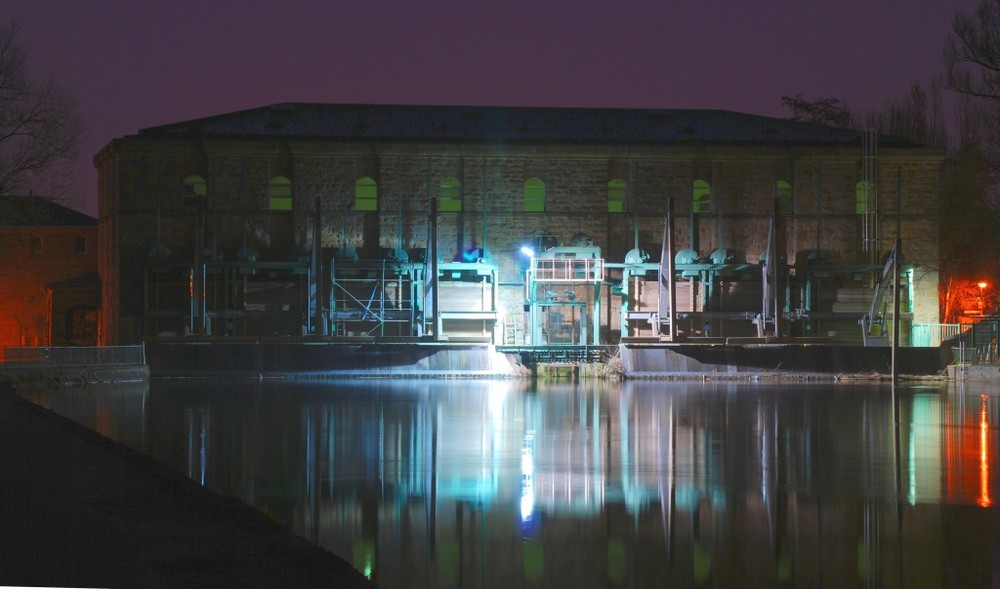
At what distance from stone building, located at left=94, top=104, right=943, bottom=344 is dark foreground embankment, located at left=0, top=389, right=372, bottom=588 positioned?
37.6 meters

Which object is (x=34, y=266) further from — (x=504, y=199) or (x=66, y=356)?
(x=66, y=356)

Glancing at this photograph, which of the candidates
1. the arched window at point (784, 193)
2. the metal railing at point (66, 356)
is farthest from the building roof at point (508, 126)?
the metal railing at point (66, 356)

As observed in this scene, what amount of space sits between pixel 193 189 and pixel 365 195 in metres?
7.27

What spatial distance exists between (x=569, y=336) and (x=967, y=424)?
3106cm

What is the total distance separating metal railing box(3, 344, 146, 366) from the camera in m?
39.2

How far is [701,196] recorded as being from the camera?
2169 inches

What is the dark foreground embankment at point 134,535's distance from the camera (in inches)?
337

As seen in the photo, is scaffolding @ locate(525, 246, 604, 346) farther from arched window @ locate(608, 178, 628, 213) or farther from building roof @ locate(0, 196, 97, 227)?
building roof @ locate(0, 196, 97, 227)

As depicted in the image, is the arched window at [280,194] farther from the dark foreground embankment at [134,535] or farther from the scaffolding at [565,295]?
the dark foreground embankment at [134,535]

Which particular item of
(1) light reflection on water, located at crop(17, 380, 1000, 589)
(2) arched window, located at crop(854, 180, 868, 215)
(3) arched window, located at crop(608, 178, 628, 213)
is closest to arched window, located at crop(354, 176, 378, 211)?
(3) arched window, located at crop(608, 178, 628, 213)

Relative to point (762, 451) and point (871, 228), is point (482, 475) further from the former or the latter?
point (871, 228)

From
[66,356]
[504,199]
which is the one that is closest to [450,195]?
[504,199]

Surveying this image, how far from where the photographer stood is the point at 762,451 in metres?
17.9

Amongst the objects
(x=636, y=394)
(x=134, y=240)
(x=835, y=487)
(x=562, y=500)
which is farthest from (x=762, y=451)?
(x=134, y=240)
